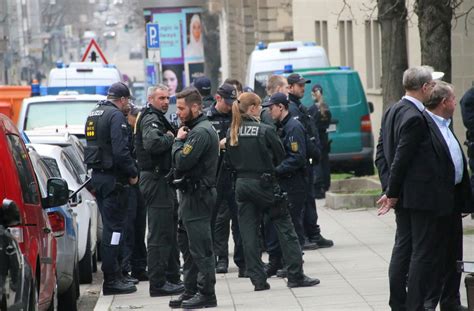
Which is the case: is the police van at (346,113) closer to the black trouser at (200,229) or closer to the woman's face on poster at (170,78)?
the black trouser at (200,229)

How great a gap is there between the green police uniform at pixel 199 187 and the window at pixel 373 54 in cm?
2292

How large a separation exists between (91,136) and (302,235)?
278 centimetres

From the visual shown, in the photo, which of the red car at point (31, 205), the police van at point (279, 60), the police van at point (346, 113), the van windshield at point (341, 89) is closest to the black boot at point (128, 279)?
the red car at point (31, 205)

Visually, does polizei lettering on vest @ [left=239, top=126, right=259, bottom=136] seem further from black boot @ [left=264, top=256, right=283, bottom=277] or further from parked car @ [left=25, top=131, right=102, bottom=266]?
parked car @ [left=25, top=131, right=102, bottom=266]

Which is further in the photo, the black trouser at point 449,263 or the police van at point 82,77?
the police van at point 82,77

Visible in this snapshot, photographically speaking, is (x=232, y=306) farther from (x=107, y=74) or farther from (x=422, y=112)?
(x=107, y=74)

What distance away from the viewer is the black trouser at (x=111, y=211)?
13336 millimetres

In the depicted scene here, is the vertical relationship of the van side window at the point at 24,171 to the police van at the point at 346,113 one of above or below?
above

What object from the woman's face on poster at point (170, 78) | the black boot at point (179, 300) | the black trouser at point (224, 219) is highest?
the black trouser at point (224, 219)

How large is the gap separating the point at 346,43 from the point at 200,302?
2745 cm

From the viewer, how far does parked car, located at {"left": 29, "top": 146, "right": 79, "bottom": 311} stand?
11945mm

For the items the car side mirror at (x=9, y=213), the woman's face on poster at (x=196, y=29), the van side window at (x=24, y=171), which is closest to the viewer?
the car side mirror at (x=9, y=213)

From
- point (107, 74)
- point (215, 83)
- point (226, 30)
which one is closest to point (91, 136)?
point (107, 74)

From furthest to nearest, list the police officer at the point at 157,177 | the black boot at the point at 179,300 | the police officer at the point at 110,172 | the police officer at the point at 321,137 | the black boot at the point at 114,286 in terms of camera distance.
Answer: the police officer at the point at 321,137
the black boot at the point at 114,286
the police officer at the point at 110,172
the police officer at the point at 157,177
the black boot at the point at 179,300
